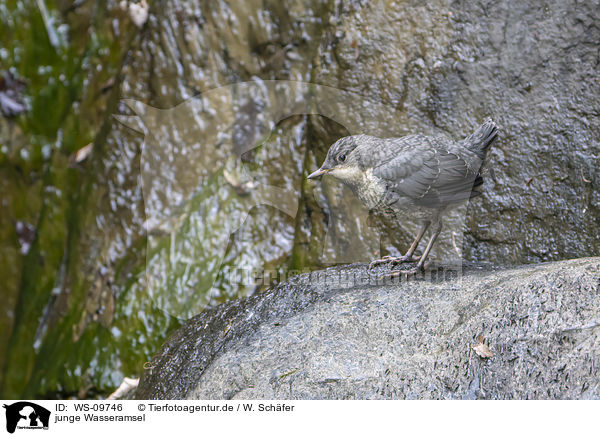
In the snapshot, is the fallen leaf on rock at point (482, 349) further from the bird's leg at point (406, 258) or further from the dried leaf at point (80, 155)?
the dried leaf at point (80, 155)

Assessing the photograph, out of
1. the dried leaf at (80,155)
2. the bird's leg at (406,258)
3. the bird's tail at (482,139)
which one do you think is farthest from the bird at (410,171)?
the dried leaf at (80,155)

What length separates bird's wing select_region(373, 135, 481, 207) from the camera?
2.85 m

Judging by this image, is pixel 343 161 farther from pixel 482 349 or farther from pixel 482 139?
pixel 482 349

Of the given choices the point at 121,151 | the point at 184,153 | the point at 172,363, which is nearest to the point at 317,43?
the point at 184,153

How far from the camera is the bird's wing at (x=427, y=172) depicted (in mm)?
2846

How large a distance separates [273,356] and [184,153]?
2.46 m

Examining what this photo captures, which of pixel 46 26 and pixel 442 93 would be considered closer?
pixel 442 93

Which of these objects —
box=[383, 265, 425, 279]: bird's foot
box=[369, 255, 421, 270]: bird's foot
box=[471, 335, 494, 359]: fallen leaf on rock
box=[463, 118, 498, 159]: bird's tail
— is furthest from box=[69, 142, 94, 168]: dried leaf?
box=[471, 335, 494, 359]: fallen leaf on rock

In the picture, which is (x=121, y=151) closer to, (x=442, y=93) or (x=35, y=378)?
(x=35, y=378)

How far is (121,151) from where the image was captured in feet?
14.9

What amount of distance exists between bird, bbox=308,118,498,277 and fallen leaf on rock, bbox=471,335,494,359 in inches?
35.4

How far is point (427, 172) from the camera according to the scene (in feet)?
9.52

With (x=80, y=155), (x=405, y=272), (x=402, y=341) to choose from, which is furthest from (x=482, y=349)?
(x=80, y=155)

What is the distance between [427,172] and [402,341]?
1.00 meters
